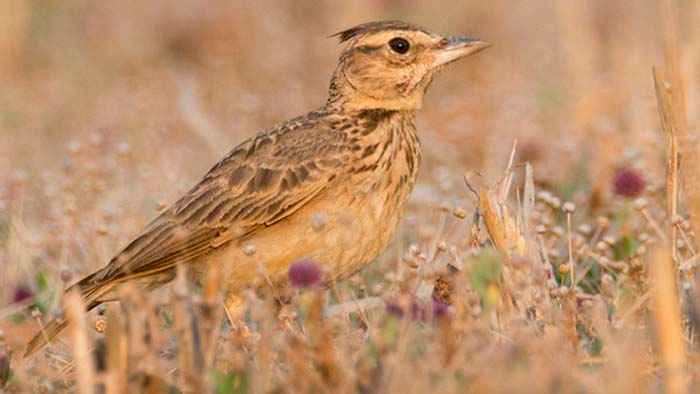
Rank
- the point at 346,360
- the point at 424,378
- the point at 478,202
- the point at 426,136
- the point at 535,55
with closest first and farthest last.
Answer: the point at 424,378, the point at 346,360, the point at 478,202, the point at 426,136, the point at 535,55

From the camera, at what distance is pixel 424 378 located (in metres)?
3.54

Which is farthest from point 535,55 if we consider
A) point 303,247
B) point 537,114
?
point 303,247

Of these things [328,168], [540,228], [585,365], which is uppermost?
[328,168]

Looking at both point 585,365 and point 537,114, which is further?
point 537,114

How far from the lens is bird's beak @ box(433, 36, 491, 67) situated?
18.2ft

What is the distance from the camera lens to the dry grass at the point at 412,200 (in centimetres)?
375

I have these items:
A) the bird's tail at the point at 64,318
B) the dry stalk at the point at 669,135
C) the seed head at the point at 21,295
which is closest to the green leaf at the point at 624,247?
the dry stalk at the point at 669,135

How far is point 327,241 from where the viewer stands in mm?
5027

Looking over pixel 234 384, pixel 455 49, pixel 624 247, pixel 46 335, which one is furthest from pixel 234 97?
pixel 234 384

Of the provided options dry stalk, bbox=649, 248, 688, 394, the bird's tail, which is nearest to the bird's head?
the bird's tail

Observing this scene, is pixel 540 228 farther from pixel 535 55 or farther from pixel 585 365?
pixel 535 55

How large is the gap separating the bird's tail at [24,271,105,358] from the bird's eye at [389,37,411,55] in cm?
149

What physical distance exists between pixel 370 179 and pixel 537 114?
12.2 feet

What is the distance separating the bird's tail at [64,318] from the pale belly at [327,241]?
50cm
